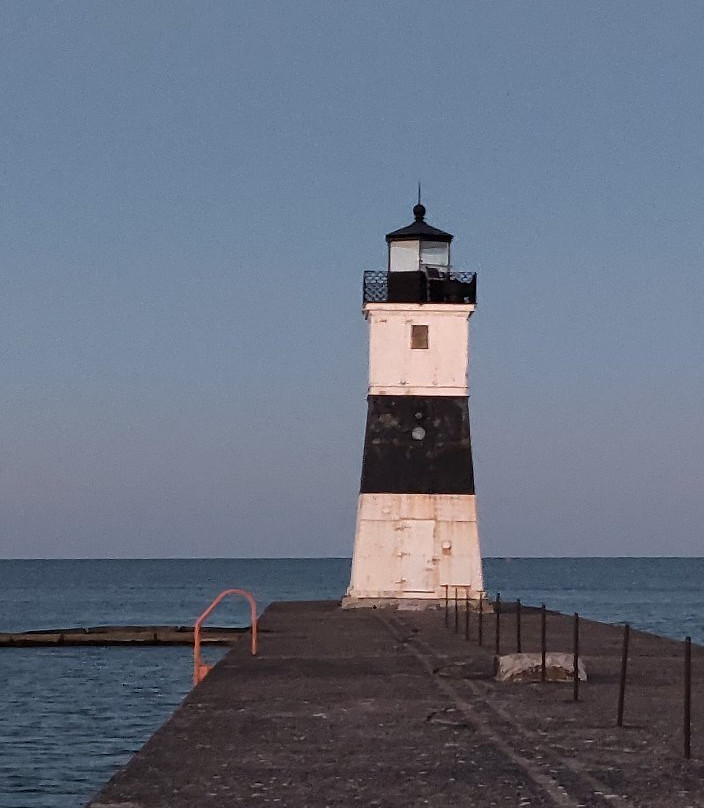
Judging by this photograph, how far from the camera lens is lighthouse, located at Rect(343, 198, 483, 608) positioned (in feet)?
116

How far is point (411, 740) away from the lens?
1342 centimetres

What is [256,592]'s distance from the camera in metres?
146

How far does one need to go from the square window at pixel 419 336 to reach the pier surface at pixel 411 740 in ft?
44.9

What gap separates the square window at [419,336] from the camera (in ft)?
117

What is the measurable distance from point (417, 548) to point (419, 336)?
209 inches

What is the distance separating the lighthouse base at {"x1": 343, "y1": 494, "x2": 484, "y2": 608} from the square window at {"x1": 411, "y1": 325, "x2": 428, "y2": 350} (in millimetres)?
3763

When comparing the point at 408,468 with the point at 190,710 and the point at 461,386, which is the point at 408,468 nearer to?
the point at 461,386

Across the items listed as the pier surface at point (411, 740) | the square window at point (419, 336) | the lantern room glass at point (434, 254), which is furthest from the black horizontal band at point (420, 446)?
the pier surface at point (411, 740)

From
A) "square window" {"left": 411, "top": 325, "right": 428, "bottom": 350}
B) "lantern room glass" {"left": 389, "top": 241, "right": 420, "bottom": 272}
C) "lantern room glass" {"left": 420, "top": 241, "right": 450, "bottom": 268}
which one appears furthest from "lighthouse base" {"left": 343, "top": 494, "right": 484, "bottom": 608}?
"lantern room glass" {"left": 420, "top": 241, "right": 450, "bottom": 268}

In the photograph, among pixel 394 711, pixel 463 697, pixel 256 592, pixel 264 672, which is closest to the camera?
pixel 394 711

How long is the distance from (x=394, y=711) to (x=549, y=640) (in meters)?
11.9

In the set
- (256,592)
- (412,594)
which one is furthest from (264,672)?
(256,592)

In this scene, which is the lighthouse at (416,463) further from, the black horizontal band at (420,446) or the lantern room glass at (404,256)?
the lantern room glass at (404,256)

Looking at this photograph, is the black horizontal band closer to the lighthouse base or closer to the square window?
the lighthouse base
